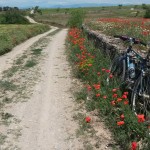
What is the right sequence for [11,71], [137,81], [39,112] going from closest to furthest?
1. [137,81]
2. [39,112]
3. [11,71]

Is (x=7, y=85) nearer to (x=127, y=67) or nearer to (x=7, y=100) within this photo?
(x=7, y=100)

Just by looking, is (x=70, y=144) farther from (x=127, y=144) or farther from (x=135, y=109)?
(x=135, y=109)

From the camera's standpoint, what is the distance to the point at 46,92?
1013cm

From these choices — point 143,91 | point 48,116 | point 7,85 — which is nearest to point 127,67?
point 143,91

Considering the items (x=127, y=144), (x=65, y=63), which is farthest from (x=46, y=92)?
(x=65, y=63)

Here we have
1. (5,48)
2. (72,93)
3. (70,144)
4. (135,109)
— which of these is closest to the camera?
(70,144)

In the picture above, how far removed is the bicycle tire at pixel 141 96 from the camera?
6.59 m

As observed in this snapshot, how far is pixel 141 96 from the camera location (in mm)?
6684

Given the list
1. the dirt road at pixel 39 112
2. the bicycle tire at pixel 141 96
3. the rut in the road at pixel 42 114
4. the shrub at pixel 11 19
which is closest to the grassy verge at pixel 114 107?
the bicycle tire at pixel 141 96

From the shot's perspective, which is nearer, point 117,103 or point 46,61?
point 117,103

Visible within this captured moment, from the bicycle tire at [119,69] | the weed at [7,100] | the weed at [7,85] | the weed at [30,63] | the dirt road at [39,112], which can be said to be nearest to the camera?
the dirt road at [39,112]

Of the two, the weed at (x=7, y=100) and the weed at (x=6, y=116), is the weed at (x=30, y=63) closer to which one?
the weed at (x=7, y=100)

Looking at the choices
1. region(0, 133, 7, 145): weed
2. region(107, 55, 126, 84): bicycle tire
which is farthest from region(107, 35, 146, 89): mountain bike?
region(0, 133, 7, 145): weed

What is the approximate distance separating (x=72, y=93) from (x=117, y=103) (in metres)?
2.67
